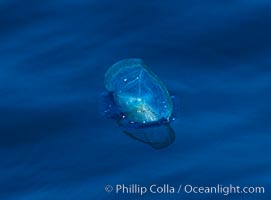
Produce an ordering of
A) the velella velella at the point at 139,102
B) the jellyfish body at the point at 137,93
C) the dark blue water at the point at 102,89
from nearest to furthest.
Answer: the dark blue water at the point at 102,89 < the velella velella at the point at 139,102 < the jellyfish body at the point at 137,93

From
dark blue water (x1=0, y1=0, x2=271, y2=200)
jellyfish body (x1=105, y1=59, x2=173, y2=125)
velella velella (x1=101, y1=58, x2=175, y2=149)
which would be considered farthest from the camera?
jellyfish body (x1=105, y1=59, x2=173, y2=125)

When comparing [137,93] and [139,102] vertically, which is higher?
[137,93]

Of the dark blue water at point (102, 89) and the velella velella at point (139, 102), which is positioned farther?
the velella velella at point (139, 102)

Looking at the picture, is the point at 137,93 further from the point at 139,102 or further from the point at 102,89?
the point at 102,89

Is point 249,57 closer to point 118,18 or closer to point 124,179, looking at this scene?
point 118,18

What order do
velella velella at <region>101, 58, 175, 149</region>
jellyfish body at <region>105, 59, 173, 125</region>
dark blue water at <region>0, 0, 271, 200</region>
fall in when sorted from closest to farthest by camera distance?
dark blue water at <region>0, 0, 271, 200</region>, velella velella at <region>101, 58, 175, 149</region>, jellyfish body at <region>105, 59, 173, 125</region>

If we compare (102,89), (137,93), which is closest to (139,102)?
(137,93)
